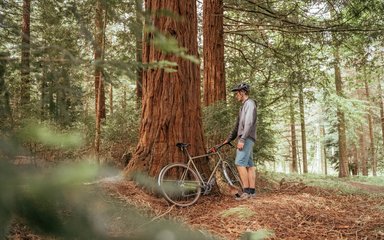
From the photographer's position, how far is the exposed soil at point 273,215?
14.8 ft

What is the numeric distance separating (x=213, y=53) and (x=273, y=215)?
5.94m

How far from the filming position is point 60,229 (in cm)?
102

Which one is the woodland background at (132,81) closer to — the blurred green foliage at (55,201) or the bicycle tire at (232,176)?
the blurred green foliage at (55,201)

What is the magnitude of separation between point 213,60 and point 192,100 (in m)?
3.98

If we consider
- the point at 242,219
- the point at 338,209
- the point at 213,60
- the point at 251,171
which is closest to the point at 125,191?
the point at 242,219

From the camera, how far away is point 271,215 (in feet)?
17.0

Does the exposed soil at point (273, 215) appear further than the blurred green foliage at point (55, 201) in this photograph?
Yes

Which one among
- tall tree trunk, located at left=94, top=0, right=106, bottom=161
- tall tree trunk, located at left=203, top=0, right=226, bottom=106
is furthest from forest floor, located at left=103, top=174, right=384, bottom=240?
tall tree trunk, located at left=203, top=0, right=226, bottom=106

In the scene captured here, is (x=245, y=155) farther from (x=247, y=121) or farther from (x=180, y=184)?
(x=180, y=184)

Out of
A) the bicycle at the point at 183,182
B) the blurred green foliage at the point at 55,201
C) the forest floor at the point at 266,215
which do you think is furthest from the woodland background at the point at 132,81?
the forest floor at the point at 266,215

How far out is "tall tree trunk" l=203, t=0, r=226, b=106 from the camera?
9.90 m

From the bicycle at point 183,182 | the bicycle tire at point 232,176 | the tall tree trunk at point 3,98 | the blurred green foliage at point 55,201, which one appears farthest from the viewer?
the bicycle tire at point 232,176

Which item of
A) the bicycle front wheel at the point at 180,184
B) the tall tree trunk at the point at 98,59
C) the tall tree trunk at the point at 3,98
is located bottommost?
the bicycle front wheel at the point at 180,184

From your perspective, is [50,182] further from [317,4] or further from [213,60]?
[317,4]
